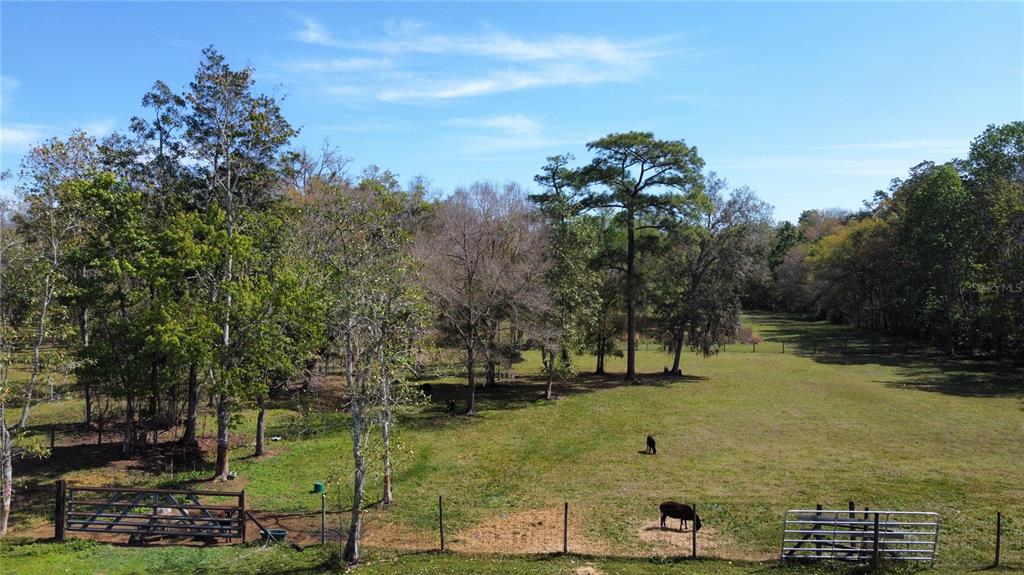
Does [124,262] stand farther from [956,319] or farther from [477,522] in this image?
[956,319]

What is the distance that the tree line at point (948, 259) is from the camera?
155 ft

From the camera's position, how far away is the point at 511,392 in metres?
44.2

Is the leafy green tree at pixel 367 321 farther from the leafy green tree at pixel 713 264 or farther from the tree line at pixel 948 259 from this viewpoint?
the tree line at pixel 948 259

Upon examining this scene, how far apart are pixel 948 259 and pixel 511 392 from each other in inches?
1717

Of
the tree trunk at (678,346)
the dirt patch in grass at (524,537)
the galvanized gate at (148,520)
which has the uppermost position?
the tree trunk at (678,346)

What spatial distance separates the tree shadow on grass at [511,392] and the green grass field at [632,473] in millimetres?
298

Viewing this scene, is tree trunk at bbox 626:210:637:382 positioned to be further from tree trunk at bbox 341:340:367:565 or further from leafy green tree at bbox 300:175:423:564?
tree trunk at bbox 341:340:367:565

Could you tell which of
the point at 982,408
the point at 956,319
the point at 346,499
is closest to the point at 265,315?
the point at 346,499

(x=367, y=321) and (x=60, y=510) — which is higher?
(x=367, y=321)

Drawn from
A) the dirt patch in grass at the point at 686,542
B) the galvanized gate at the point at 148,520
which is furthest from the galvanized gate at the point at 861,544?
the galvanized gate at the point at 148,520

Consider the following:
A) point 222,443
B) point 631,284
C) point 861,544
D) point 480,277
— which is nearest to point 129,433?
point 222,443

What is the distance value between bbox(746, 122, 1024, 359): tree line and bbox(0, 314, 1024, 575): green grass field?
30.1 ft

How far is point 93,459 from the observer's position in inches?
1019

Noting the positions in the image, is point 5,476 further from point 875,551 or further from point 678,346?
point 678,346
